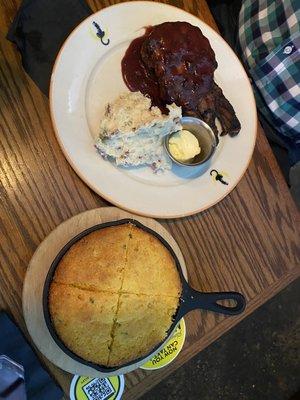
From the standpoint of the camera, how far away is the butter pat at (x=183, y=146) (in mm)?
1996

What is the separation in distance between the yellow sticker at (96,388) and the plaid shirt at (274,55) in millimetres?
1561

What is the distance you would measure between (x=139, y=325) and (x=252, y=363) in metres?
2.15

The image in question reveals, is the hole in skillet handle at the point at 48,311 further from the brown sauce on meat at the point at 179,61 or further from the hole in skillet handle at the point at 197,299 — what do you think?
the brown sauce on meat at the point at 179,61

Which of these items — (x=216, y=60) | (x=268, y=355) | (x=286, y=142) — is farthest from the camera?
(x=268, y=355)

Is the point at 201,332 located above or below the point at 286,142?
below

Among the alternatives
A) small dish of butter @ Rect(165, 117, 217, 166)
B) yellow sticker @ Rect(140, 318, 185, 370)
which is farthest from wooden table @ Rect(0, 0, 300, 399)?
small dish of butter @ Rect(165, 117, 217, 166)

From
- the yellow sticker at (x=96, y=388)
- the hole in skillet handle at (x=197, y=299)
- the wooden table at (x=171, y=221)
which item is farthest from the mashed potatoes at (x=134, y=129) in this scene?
the yellow sticker at (x=96, y=388)

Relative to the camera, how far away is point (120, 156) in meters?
1.95

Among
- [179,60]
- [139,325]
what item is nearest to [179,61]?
[179,60]

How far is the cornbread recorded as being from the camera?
1.66m

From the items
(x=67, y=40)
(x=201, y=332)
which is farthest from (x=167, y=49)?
(x=201, y=332)

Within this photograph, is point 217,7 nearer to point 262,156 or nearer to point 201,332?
point 262,156

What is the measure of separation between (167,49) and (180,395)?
2.53 metres

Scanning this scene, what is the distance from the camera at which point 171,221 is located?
207 cm
